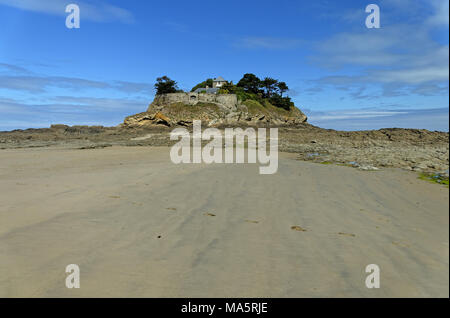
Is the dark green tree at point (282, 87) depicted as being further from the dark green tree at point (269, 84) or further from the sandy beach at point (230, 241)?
the sandy beach at point (230, 241)

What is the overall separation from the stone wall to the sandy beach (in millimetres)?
46768

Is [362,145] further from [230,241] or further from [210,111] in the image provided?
[210,111]

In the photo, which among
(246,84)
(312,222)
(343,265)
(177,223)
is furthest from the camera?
(246,84)

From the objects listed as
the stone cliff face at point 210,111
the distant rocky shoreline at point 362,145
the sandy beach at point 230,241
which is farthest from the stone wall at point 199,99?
the sandy beach at point 230,241

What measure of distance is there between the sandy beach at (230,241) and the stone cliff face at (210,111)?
39.4 metres

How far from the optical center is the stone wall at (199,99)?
52.3m

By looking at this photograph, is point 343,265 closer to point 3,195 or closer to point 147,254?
point 147,254

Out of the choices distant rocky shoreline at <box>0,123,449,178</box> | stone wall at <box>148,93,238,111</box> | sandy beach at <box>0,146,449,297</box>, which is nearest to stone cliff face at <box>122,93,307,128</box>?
stone wall at <box>148,93,238,111</box>

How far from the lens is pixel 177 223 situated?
4.66m

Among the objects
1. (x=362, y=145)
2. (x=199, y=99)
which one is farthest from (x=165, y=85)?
(x=362, y=145)

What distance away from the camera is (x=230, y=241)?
12.7 feet
